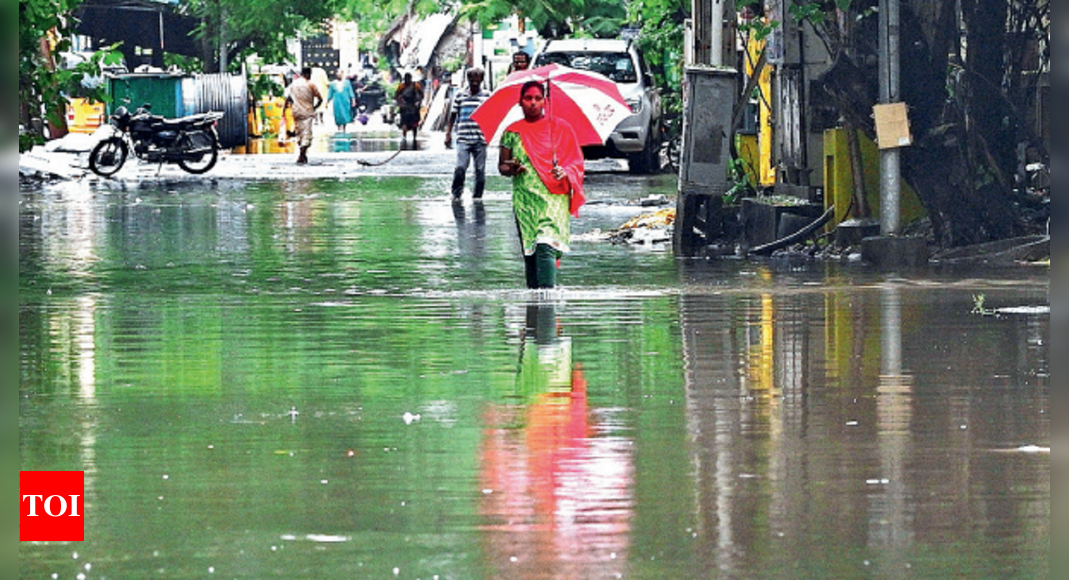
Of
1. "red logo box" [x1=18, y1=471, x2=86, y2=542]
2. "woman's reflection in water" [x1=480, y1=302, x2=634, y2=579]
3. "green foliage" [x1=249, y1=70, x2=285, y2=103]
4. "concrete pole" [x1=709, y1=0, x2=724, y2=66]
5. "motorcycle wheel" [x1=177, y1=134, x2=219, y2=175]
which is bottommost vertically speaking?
"woman's reflection in water" [x1=480, y1=302, x2=634, y2=579]

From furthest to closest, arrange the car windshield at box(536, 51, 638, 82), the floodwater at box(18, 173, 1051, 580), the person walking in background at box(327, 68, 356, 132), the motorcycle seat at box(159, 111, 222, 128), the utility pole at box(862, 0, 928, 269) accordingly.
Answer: the person walking in background at box(327, 68, 356, 132) < the motorcycle seat at box(159, 111, 222, 128) < the car windshield at box(536, 51, 638, 82) < the utility pole at box(862, 0, 928, 269) < the floodwater at box(18, 173, 1051, 580)

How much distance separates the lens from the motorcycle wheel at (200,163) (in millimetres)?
37344

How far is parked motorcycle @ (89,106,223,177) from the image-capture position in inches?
1430

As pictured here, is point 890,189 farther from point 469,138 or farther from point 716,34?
point 469,138

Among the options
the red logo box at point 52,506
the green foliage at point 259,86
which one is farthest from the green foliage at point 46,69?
the green foliage at point 259,86

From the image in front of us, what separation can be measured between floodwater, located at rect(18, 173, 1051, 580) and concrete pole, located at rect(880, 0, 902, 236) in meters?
0.87

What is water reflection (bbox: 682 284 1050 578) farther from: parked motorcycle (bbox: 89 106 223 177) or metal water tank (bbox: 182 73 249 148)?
metal water tank (bbox: 182 73 249 148)

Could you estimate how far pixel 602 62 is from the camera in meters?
36.6

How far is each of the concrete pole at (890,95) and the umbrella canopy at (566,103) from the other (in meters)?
2.89

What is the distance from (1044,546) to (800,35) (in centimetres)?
1417

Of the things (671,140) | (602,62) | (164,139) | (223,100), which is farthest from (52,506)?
(223,100)

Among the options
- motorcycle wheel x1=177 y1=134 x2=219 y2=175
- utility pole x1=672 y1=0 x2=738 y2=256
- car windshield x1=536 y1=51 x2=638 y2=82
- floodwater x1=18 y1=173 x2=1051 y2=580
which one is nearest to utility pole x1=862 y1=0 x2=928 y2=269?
floodwater x1=18 y1=173 x2=1051 y2=580

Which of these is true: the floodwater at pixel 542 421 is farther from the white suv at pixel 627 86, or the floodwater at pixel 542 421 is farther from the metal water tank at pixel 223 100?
the metal water tank at pixel 223 100

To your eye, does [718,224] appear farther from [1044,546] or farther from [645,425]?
[1044,546]
